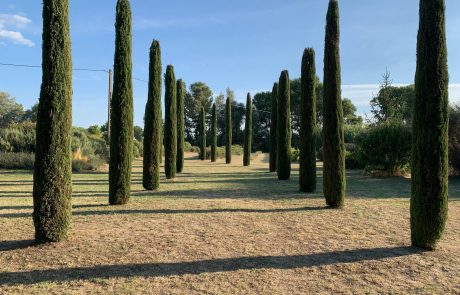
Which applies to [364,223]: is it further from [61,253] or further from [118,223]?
[61,253]

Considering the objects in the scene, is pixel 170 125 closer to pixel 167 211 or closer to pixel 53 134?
pixel 167 211

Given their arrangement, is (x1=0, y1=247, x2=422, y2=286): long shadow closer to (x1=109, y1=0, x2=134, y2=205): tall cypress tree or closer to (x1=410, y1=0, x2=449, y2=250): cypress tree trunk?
(x1=410, y1=0, x2=449, y2=250): cypress tree trunk

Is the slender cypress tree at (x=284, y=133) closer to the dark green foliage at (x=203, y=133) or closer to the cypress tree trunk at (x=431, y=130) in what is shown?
the cypress tree trunk at (x=431, y=130)

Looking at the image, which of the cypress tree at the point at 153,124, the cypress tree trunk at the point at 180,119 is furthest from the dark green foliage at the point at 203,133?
the cypress tree at the point at 153,124

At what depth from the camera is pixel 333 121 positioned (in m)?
9.59

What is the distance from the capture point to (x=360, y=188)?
14086 mm

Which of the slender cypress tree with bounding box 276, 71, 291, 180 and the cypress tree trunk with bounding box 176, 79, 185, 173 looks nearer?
the slender cypress tree with bounding box 276, 71, 291, 180

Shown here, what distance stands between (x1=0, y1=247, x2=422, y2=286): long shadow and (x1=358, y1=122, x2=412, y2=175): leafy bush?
1303 cm

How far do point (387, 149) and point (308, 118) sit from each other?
792 cm

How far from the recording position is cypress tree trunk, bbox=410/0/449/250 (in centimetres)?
579

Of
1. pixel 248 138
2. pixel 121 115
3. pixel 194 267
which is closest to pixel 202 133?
pixel 248 138

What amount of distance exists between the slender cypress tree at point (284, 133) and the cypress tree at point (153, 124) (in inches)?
257

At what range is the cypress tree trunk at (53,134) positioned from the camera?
19.4 ft

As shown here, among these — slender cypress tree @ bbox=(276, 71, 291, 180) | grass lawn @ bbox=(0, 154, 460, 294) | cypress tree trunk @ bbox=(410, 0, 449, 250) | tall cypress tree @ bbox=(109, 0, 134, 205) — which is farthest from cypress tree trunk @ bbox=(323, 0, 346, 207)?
slender cypress tree @ bbox=(276, 71, 291, 180)
